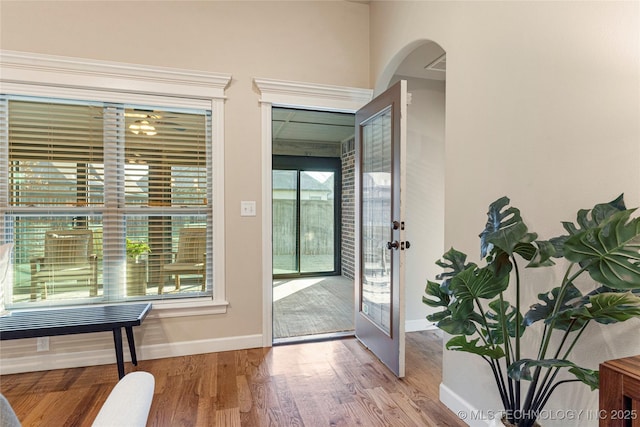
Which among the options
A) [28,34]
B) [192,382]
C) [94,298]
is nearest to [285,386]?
[192,382]

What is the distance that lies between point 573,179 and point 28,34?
131 inches

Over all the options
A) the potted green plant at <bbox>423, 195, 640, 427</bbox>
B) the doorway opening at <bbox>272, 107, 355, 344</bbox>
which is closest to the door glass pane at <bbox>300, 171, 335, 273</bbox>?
the doorway opening at <bbox>272, 107, 355, 344</bbox>

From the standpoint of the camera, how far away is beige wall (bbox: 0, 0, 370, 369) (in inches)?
88.9

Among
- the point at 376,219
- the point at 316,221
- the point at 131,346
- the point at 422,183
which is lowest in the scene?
the point at 131,346

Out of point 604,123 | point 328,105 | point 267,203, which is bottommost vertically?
point 267,203

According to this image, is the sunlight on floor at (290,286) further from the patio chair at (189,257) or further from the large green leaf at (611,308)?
the large green leaf at (611,308)

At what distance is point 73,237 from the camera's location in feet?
7.75

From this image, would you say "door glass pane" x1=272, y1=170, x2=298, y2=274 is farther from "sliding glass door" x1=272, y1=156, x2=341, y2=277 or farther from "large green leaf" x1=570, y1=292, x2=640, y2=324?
"large green leaf" x1=570, y1=292, x2=640, y2=324

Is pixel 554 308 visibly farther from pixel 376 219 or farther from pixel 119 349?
pixel 119 349

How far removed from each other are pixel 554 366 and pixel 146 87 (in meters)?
2.84

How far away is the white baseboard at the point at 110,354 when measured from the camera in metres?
2.24

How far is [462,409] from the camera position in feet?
5.75

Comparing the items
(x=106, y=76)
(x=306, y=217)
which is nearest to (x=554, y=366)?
(x=106, y=76)

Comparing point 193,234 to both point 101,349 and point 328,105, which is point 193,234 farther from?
point 328,105
